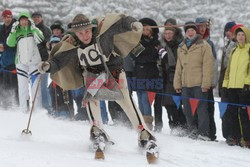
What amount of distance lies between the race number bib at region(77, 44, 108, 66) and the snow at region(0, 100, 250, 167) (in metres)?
1.14

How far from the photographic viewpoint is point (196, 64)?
8.09m

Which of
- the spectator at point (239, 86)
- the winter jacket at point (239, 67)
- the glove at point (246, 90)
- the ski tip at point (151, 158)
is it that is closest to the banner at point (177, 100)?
the spectator at point (239, 86)

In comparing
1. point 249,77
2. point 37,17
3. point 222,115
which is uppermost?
point 37,17

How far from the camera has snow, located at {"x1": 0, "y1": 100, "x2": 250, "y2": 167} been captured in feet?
17.3

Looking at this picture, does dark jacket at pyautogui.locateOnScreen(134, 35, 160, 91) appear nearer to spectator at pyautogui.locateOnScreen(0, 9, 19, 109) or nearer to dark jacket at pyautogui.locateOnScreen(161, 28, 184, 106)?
dark jacket at pyautogui.locateOnScreen(161, 28, 184, 106)

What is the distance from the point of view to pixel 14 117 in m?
8.90

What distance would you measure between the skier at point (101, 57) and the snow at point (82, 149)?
301 mm

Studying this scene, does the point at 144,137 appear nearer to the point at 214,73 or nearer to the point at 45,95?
the point at 214,73

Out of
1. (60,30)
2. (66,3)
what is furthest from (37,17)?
(66,3)

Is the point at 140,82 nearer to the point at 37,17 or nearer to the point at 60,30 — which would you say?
the point at 60,30

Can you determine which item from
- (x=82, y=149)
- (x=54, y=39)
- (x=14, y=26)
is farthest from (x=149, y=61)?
(x=82, y=149)

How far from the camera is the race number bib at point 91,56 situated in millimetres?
6125

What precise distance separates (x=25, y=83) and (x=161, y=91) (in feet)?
8.93

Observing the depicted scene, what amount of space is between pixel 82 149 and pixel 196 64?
8.90 ft
